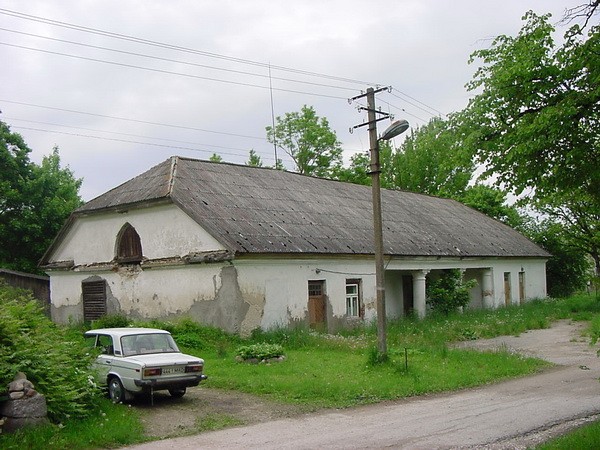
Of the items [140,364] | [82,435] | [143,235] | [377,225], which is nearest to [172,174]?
[143,235]

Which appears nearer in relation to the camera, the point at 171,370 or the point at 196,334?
the point at 171,370

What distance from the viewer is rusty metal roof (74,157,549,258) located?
2239cm

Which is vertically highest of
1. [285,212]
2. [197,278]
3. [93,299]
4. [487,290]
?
[285,212]

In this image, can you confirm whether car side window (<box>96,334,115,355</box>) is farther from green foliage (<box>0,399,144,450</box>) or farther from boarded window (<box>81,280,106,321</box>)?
boarded window (<box>81,280,106,321</box>)

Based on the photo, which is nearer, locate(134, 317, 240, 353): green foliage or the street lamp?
the street lamp

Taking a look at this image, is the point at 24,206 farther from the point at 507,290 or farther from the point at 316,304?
the point at 507,290

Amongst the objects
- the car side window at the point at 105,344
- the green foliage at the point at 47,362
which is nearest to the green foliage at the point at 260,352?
the car side window at the point at 105,344

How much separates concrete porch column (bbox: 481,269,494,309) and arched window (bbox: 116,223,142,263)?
1876 centimetres

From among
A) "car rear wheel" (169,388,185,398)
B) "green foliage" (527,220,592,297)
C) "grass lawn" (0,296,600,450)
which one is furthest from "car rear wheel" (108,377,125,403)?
"green foliage" (527,220,592,297)

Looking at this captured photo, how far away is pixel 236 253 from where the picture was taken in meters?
20.3

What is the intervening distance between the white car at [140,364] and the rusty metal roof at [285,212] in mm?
7156

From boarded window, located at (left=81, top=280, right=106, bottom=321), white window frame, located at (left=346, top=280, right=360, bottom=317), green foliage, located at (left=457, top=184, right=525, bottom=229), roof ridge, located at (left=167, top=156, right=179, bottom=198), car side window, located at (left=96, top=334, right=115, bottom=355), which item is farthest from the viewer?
green foliage, located at (left=457, top=184, right=525, bottom=229)

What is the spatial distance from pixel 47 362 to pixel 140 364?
171 centimetres

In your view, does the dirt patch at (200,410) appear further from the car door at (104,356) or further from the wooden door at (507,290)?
the wooden door at (507,290)
